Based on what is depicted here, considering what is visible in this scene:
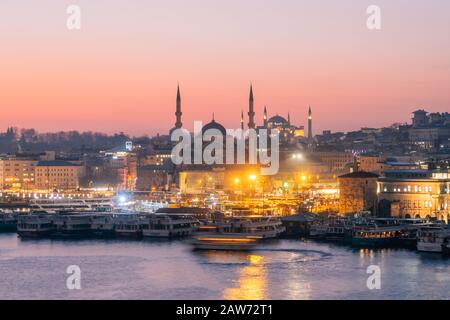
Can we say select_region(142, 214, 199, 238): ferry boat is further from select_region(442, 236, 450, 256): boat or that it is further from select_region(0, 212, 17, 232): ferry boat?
select_region(442, 236, 450, 256): boat

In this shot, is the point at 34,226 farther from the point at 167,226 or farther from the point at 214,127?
the point at 214,127

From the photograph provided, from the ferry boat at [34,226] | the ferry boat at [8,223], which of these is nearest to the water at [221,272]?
the ferry boat at [34,226]

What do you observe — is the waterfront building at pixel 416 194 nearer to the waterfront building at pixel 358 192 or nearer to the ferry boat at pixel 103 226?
the waterfront building at pixel 358 192

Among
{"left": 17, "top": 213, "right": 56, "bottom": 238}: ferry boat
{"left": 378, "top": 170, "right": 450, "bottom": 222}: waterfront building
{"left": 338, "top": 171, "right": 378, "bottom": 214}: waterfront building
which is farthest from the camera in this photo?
{"left": 338, "top": 171, "right": 378, "bottom": 214}: waterfront building

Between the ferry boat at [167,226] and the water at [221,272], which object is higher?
the ferry boat at [167,226]

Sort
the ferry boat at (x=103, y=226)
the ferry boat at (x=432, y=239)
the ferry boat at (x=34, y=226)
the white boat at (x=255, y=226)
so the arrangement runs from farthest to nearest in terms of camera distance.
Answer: the ferry boat at (x=103, y=226)
the ferry boat at (x=34, y=226)
the white boat at (x=255, y=226)
the ferry boat at (x=432, y=239)

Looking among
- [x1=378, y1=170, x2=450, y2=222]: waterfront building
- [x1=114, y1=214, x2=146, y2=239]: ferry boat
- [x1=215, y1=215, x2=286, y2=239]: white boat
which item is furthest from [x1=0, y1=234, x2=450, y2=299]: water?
[x1=378, y1=170, x2=450, y2=222]: waterfront building

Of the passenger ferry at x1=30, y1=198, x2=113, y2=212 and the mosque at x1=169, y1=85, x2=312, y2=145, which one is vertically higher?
the mosque at x1=169, y1=85, x2=312, y2=145

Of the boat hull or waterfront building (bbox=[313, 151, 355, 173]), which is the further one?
waterfront building (bbox=[313, 151, 355, 173])

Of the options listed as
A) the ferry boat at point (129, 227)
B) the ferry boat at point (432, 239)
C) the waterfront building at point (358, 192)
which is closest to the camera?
the ferry boat at point (432, 239)
